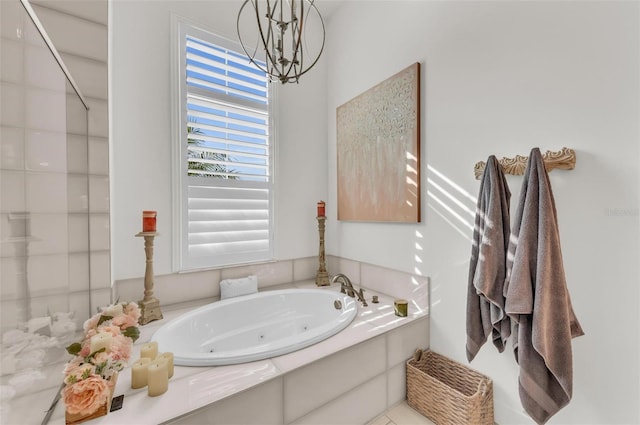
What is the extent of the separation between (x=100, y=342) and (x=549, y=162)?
69.6 inches

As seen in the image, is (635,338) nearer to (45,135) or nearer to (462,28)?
(462,28)

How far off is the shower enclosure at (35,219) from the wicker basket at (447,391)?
60.7 inches

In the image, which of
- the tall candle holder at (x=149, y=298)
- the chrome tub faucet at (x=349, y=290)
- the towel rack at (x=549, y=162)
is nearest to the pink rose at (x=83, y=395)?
the tall candle holder at (x=149, y=298)

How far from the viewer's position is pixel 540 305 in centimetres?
93

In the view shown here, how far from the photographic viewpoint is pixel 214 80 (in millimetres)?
1885

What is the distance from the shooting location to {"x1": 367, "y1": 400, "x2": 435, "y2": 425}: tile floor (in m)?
1.34

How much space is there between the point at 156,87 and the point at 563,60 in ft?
7.08

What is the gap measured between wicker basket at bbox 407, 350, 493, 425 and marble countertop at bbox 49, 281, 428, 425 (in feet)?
0.93

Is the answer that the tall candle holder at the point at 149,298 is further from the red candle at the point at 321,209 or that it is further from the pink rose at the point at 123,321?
the red candle at the point at 321,209

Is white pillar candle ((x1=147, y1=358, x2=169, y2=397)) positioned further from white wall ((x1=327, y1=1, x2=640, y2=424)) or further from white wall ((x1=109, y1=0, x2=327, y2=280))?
white wall ((x1=327, y1=1, x2=640, y2=424))

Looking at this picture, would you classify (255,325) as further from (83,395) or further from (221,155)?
(221,155)

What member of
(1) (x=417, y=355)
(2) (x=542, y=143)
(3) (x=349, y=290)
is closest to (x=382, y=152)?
(2) (x=542, y=143)

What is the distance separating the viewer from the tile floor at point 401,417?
1.34 meters

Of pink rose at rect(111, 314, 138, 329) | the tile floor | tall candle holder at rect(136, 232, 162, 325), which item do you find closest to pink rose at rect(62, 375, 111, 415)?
pink rose at rect(111, 314, 138, 329)
